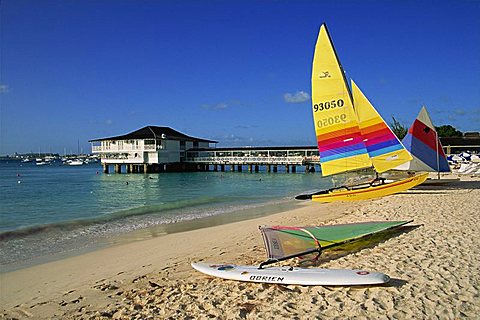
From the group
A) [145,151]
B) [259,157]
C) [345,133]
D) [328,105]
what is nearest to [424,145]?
[345,133]

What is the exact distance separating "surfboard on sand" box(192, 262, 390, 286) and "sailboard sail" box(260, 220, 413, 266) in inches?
11.4

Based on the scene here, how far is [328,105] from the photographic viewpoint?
41.6 feet

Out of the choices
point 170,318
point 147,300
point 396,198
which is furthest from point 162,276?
point 396,198

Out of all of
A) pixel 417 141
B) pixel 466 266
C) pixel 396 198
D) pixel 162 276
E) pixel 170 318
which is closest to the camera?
pixel 170 318

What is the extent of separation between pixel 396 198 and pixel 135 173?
122 ft

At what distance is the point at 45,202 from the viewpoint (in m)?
19.7

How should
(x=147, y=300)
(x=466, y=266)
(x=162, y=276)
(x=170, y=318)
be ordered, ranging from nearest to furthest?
(x=170, y=318), (x=147, y=300), (x=466, y=266), (x=162, y=276)

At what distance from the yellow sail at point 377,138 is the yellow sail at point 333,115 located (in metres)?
0.72

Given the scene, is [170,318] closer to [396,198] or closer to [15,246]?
[15,246]

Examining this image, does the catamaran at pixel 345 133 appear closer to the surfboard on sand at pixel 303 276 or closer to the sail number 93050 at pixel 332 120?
the sail number 93050 at pixel 332 120

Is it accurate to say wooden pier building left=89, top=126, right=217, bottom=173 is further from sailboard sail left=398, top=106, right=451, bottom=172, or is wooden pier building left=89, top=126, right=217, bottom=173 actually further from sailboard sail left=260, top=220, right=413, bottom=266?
sailboard sail left=260, top=220, right=413, bottom=266

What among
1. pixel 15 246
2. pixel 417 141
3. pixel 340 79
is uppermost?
pixel 340 79

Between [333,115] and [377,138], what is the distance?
212cm

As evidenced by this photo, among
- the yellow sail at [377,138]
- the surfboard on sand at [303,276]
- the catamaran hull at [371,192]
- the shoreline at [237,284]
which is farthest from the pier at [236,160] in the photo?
the surfboard on sand at [303,276]
